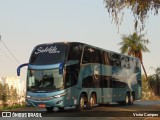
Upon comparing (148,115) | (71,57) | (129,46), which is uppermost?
(129,46)

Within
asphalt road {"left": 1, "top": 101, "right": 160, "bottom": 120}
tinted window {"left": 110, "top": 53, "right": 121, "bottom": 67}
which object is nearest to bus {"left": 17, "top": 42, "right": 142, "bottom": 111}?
asphalt road {"left": 1, "top": 101, "right": 160, "bottom": 120}

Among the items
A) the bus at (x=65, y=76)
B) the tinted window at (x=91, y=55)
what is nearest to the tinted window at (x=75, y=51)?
the bus at (x=65, y=76)

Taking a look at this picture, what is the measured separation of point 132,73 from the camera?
106 ft

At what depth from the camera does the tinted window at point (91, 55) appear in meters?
23.2

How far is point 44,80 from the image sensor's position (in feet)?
70.6

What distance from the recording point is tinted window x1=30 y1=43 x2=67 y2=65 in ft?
70.6

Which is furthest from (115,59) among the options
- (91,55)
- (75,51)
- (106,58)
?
(75,51)

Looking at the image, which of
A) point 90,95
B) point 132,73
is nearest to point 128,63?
point 132,73

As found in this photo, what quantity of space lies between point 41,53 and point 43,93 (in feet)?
7.65

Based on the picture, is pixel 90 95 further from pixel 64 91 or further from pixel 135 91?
pixel 135 91

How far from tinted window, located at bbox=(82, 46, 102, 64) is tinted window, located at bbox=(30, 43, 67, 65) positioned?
1919mm

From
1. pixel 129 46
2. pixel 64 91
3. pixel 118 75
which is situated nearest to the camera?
pixel 64 91

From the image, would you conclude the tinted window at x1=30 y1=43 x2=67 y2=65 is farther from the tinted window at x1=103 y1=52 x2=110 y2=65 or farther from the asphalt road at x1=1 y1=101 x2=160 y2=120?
the tinted window at x1=103 y1=52 x2=110 y2=65

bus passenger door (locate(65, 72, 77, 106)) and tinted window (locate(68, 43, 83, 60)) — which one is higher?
tinted window (locate(68, 43, 83, 60))
